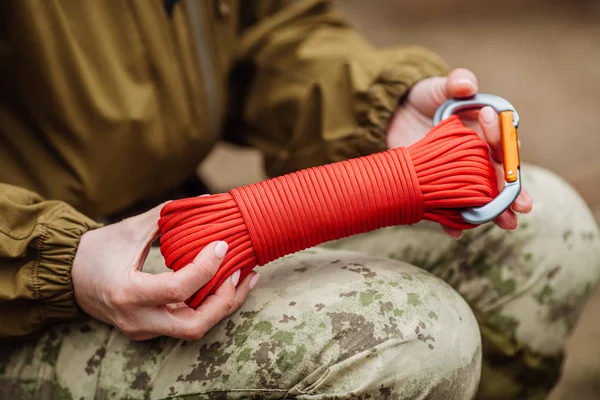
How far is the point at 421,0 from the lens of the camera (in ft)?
8.93

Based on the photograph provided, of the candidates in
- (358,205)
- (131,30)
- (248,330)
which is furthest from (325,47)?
(248,330)

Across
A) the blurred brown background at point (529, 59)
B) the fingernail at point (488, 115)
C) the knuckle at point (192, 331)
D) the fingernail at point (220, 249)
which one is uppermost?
the fingernail at point (488, 115)

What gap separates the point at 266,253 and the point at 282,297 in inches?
3.0

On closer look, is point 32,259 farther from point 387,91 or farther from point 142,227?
point 387,91

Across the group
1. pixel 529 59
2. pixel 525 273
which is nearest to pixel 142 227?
pixel 525 273

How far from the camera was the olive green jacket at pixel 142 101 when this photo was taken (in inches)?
30.3

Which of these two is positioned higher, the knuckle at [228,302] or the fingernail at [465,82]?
the fingernail at [465,82]

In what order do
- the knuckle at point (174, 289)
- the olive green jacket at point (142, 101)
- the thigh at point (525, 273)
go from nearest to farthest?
the knuckle at point (174, 289), the olive green jacket at point (142, 101), the thigh at point (525, 273)

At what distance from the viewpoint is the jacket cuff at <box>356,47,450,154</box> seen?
38.5 inches

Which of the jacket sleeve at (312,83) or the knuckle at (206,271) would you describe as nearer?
the knuckle at (206,271)

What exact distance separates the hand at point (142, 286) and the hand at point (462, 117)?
36 cm

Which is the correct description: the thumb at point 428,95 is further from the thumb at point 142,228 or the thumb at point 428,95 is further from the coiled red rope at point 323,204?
the thumb at point 142,228

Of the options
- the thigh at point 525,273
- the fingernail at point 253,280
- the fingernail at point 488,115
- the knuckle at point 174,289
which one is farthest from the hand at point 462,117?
the knuckle at point 174,289

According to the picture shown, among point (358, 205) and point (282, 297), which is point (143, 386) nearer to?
point (282, 297)
